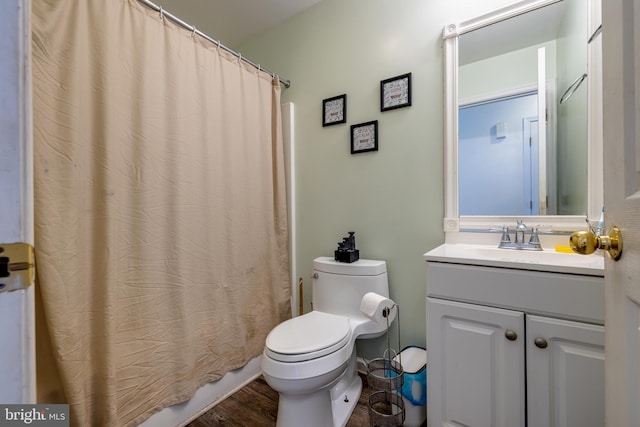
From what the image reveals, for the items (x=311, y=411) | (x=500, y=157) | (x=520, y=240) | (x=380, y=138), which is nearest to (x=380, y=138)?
(x=380, y=138)

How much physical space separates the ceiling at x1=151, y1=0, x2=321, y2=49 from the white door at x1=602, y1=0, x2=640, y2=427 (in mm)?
1800

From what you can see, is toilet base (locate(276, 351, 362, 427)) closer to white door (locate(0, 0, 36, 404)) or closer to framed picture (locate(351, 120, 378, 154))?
white door (locate(0, 0, 36, 404))

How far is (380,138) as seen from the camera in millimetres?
1629

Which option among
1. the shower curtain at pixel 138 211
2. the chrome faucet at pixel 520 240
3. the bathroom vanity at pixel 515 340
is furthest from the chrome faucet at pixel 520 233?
the shower curtain at pixel 138 211

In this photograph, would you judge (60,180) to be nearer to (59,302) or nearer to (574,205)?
(59,302)

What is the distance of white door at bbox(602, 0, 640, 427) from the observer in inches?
17.7

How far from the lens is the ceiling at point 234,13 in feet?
5.96

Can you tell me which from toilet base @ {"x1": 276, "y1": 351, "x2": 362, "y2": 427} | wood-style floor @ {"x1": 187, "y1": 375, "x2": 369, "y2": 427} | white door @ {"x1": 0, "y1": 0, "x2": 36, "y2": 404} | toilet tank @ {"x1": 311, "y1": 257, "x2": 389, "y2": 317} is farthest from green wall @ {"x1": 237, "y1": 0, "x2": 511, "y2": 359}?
white door @ {"x1": 0, "y1": 0, "x2": 36, "y2": 404}

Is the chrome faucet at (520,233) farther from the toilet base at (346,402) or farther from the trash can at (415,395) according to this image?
the toilet base at (346,402)

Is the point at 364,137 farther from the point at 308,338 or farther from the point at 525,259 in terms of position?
the point at 308,338

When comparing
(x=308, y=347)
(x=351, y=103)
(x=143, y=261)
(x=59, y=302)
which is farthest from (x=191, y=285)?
(x=351, y=103)

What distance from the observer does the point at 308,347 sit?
1147mm

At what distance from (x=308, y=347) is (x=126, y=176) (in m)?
1.03

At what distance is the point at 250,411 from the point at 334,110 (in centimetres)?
175
